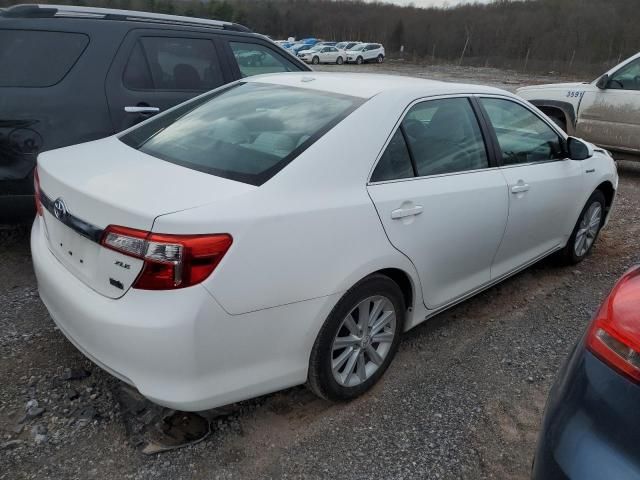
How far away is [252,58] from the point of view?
5137 mm

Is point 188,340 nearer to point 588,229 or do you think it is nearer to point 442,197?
point 442,197

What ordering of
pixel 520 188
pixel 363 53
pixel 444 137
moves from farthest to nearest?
pixel 363 53, pixel 520 188, pixel 444 137

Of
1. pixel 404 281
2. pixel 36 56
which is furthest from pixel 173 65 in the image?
pixel 404 281

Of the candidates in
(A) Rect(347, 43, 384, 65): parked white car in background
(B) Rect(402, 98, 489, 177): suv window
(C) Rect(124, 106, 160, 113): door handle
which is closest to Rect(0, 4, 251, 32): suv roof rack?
(C) Rect(124, 106, 160, 113): door handle

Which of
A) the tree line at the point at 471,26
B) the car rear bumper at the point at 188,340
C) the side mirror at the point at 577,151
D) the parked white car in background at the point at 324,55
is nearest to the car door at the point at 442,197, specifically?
the car rear bumper at the point at 188,340

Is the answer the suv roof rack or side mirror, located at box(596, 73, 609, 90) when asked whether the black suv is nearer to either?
the suv roof rack

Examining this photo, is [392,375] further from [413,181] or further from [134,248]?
[134,248]

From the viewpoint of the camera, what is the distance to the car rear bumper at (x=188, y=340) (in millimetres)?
1917

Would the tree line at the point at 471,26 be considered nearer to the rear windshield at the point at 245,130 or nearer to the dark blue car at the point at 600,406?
the rear windshield at the point at 245,130

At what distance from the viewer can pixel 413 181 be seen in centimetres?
268

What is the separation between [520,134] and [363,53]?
5022cm

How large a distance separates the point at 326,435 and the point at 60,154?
194 centimetres

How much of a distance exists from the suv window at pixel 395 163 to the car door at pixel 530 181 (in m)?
0.92

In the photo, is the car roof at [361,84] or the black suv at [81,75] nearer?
the car roof at [361,84]
